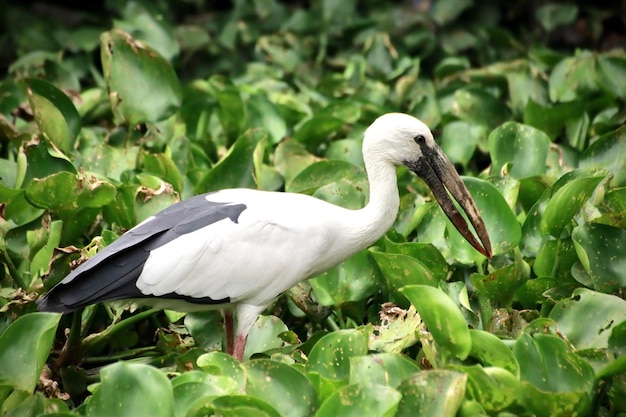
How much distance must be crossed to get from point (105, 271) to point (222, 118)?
2205mm

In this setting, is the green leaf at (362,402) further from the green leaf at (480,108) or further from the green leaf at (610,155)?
the green leaf at (480,108)

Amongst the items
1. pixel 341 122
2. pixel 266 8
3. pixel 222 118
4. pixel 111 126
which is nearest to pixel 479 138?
pixel 341 122

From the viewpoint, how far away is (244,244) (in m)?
4.26

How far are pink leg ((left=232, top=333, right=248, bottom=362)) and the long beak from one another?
0.97 metres

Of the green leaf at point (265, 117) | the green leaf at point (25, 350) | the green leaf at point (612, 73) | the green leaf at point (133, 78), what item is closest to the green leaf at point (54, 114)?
the green leaf at point (133, 78)

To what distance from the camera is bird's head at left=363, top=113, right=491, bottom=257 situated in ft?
14.3

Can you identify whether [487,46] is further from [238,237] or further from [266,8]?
[238,237]

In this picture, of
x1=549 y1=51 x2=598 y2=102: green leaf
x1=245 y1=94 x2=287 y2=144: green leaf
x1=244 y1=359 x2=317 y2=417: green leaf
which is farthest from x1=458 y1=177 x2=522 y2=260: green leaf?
x1=549 y1=51 x2=598 y2=102: green leaf

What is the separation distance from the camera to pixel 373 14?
27.8 ft

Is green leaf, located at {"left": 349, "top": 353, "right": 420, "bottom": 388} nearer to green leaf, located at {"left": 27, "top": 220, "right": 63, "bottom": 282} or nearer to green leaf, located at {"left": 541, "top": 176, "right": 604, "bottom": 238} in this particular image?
green leaf, located at {"left": 541, "top": 176, "right": 604, "bottom": 238}

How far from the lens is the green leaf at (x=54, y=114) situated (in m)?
5.42

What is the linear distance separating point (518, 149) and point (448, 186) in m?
1.00

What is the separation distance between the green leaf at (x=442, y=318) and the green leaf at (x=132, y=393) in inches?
35.7

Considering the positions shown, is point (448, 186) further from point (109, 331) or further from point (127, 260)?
point (109, 331)
